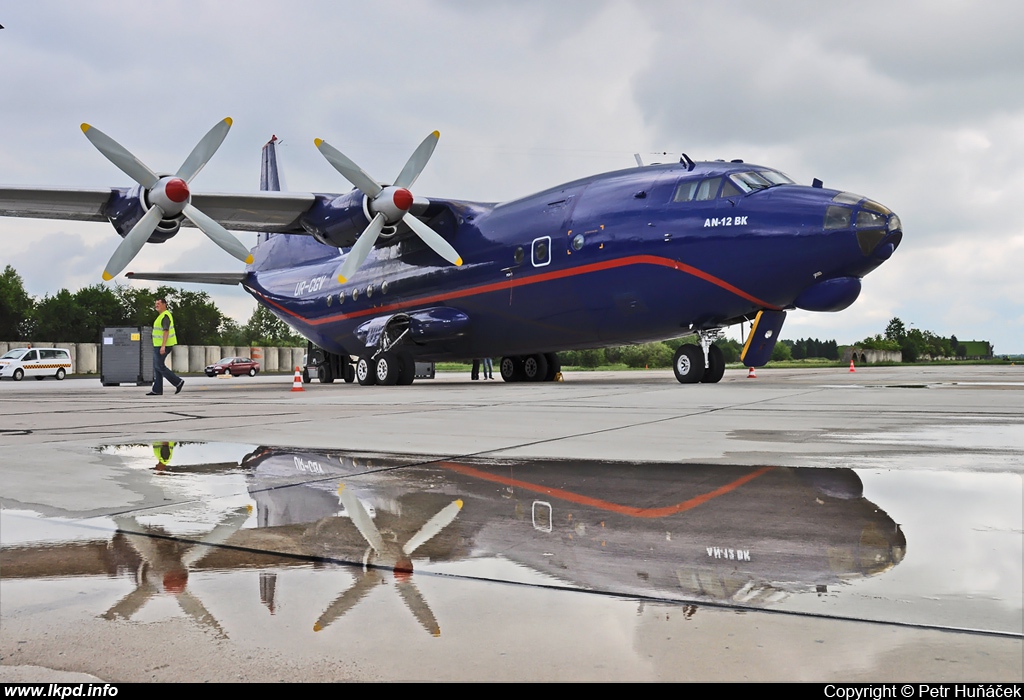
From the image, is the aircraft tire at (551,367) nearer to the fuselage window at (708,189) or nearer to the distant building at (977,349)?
the fuselage window at (708,189)

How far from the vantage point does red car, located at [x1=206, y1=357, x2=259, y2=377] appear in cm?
4689

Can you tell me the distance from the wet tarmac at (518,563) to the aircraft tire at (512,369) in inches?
691

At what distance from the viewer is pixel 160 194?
16.3 m

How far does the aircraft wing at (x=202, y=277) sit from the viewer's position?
25.2 meters

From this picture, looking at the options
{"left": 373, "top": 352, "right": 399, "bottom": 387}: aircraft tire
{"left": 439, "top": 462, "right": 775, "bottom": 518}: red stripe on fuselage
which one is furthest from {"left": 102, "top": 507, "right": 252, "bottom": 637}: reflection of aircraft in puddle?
{"left": 373, "top": 352, "right": 399, "bottom": 387}: aircraft tire

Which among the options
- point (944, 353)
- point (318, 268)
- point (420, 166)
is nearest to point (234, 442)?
point (420, 166)

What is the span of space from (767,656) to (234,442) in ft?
16.3

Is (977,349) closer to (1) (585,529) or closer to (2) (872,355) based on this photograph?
(2) (872,355)

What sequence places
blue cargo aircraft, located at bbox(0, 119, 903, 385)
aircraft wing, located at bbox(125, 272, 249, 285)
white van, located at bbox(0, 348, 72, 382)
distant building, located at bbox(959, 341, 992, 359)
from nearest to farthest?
blue cargo aircraft, located at bbox(0, 119, 903, 385), aircraft wing, located at bbox(125, 272, 249, 285), white van, located at bbox(0, 348, 72, 382), distant building, located at bbox(959, 341, 992, 359)

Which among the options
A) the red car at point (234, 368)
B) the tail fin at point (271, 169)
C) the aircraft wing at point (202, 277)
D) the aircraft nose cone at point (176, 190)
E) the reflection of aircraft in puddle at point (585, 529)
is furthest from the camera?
the red car at point (234, 368)

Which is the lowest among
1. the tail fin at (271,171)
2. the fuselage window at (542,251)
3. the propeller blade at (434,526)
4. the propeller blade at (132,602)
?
the propeller blade at (434,526)

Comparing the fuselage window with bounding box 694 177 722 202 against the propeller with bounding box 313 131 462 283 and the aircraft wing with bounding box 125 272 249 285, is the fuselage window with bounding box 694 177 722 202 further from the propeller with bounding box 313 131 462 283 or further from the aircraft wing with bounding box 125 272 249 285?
the aircraft wing with bounding box 125 272 249 285

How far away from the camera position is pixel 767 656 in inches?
63.6

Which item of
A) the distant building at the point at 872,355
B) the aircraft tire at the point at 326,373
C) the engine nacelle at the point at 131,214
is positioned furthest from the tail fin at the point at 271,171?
the distant building at the point at 872,355
